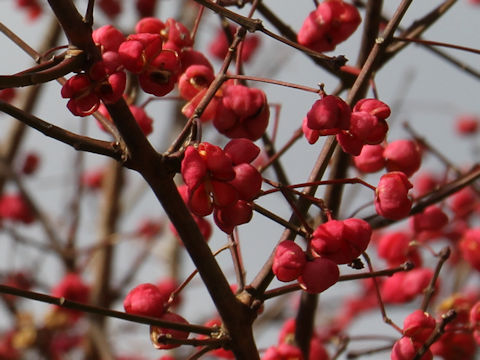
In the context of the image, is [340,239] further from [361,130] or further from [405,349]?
[405,349]

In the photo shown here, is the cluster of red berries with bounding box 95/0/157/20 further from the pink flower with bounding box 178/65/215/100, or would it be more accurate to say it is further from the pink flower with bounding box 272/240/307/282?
the pink flower with bounding box 272/240/307/282

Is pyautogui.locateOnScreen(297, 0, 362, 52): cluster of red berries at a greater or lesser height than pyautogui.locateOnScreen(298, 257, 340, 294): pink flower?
greater

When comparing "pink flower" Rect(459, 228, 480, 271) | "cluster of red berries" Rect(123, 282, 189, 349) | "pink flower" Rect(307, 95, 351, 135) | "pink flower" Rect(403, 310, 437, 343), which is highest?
"pink flower" Rect(459, 228, 480, 271)

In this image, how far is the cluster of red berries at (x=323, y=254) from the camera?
4.26 ft

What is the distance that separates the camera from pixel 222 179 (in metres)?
1.21

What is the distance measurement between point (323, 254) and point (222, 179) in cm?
23

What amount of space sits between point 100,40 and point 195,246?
38 cm

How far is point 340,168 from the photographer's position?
1.91 meters

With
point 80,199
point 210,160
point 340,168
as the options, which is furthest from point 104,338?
point 210,160

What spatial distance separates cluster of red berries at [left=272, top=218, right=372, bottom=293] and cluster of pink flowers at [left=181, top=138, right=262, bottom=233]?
0.12 meters

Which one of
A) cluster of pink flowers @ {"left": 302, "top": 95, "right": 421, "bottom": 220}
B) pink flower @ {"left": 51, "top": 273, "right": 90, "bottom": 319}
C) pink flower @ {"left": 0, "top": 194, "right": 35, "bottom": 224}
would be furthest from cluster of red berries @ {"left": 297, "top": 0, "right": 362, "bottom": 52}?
pink flower @ {"left": 0, "top": 194, "right": 35, "bottom": 224}

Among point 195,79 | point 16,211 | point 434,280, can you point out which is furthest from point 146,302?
point 16,211

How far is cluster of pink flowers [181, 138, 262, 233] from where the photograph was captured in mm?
1194

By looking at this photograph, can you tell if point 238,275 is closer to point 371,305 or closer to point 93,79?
point 93,79
